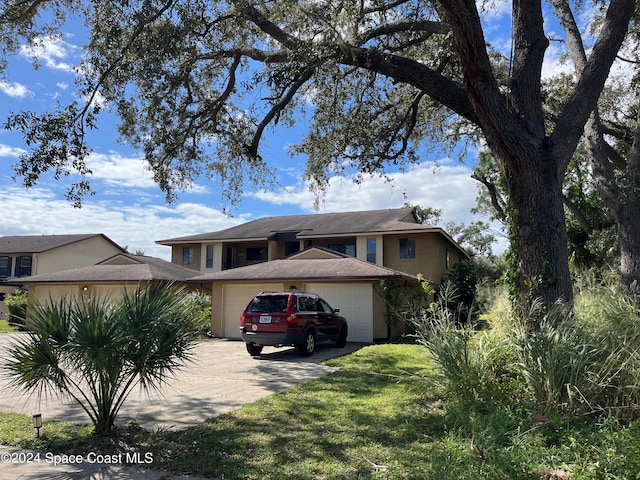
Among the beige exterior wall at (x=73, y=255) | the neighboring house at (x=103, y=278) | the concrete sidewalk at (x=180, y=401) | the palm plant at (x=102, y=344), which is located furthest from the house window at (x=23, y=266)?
the palm plant at (x=102, y=344)

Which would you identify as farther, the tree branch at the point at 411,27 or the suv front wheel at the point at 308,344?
the suv front wheel at the point at 308,344

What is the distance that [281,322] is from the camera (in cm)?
1298

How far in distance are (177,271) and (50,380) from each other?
2109 cm

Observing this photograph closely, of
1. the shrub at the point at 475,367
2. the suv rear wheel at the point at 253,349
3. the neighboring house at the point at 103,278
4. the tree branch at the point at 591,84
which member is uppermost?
the tree branch at the point at 591,84

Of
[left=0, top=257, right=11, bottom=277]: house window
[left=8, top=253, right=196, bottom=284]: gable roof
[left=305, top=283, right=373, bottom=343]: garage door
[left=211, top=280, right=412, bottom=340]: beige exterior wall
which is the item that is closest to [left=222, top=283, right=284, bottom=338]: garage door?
[left=211, top=280, right=412, bottom=340]: beige exterior wall

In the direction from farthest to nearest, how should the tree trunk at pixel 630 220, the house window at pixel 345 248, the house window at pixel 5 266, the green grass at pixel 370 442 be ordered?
1. the house window at pixel 5 266
2. the house window at pixel 345 248
3. the tree trunk at pixel 630 220
4. the green grass at pixel 370 442

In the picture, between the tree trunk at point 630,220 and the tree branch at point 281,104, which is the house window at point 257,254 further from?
the tree trunk at point 630,220

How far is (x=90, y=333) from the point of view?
535 centimetres

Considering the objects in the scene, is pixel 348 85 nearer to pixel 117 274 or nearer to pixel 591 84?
pixel 591 84

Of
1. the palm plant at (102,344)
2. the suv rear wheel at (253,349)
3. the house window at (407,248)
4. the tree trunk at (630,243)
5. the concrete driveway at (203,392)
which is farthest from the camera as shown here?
the house window at (407,248)

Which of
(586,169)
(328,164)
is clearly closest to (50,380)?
(328,164)

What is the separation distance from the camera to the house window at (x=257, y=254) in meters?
31.5

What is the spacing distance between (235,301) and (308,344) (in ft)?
24.5

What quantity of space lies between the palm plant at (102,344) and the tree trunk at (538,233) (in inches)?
218
